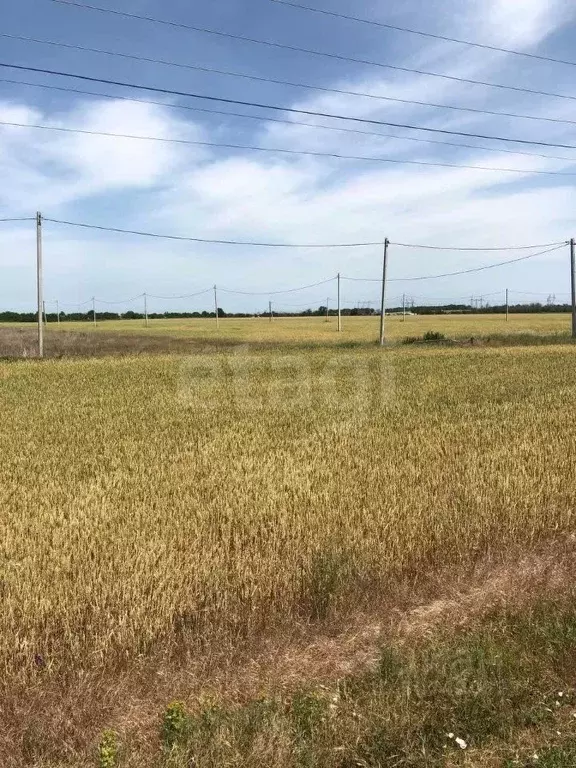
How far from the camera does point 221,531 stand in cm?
582

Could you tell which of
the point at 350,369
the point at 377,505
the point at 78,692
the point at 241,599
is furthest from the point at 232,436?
the point at 350,369

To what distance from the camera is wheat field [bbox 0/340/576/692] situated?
Answer: 4.27 meters

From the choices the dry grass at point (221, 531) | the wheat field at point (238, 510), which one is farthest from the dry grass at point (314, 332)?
the dry grass at point (221, 531)

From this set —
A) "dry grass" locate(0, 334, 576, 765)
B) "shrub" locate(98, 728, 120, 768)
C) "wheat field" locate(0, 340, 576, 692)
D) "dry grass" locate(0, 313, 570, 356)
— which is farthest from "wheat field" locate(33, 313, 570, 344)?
"shrub" locate(98, 728, 120, 768)

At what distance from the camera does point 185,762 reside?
9.57ft

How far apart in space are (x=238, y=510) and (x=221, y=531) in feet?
1.76

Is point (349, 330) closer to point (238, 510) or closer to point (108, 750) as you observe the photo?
point (238, 510)

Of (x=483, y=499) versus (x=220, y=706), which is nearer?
(x=220, y=706)

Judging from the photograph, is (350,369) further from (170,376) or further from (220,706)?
(220,706)

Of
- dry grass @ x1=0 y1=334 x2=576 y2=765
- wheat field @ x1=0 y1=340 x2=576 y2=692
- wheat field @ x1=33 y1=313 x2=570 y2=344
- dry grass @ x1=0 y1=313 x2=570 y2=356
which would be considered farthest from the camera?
wheat field @ x1=33 y1=313 x2=570 y2=344

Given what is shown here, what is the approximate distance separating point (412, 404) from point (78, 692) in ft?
38.2

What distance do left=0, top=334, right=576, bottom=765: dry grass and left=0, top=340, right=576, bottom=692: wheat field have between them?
22mm

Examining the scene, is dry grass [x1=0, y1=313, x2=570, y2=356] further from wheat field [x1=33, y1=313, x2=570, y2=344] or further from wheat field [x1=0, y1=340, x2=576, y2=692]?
wheat field [x1=0, y1=340, x2=576, y2=692]

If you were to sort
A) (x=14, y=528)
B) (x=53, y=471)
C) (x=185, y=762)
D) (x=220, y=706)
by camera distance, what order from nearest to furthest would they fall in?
(x=185, y=762) → (x=220, y=706) → (x=14, y=528) → (x=53, y=471)
